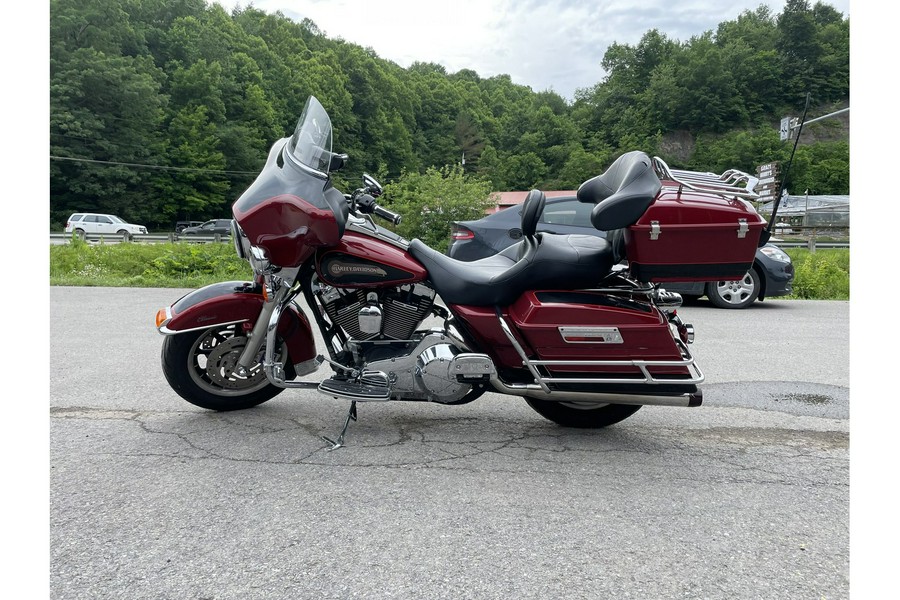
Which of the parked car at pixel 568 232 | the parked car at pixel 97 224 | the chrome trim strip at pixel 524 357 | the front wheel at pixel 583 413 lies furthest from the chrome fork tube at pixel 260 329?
the parked car at pixel 97 224

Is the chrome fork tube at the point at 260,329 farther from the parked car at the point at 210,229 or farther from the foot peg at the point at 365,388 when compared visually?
the parked car at the point at 210,229

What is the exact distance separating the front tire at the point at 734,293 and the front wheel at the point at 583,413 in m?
5.75

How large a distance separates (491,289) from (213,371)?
1804 millimetres

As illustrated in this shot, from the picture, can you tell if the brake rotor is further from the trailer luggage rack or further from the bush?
the bush

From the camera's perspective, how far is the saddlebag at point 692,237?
3109mm

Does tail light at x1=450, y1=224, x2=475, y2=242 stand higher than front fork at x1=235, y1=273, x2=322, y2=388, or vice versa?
tail light at x1=450, y1=224, x2=475, y2=242

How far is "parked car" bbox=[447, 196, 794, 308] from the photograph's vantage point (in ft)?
26.3

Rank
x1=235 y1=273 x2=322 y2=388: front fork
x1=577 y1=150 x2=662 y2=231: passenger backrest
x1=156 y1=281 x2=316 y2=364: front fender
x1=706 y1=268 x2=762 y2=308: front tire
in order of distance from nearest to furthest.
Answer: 1. x1=577 y1=150 x2=662 y2=231: passenger backrest
2. x1=235 y1=273 x2=322 y2=388: front fork
3. x1=156 y1=281 x2=316 y2=364: front fender
4. x1=706 y1=268 x2=762 y2=308: front tire

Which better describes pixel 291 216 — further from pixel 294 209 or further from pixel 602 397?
pixel 602 397

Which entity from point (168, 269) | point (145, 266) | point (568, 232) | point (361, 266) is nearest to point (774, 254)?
point (568, 232)

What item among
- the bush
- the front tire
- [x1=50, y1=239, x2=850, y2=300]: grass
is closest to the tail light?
the front tire

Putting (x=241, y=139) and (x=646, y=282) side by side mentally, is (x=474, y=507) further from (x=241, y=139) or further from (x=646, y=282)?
(x=241, y=139)

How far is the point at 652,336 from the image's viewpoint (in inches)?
129

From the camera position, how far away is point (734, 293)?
8914 mm
